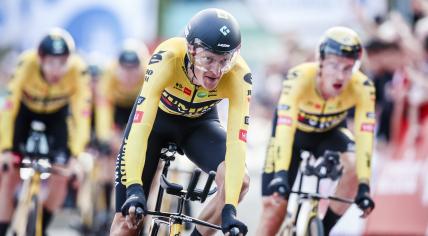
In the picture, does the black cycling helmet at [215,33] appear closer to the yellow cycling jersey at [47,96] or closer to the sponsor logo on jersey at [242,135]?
the sponsor logo on jersey at [242,135]

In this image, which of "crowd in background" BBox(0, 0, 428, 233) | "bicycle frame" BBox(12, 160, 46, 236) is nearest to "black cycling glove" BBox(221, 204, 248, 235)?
"bicycle frame" BBox(12, 160, 46, 236)

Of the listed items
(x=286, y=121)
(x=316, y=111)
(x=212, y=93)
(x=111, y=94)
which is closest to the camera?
(x=212, y=93)

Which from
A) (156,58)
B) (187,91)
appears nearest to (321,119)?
(187,91)

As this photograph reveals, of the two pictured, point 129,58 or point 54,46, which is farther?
point 129,58

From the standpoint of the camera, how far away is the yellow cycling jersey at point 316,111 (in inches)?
371

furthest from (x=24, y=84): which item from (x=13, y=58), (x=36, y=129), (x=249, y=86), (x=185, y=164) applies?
(x=13, y=58)

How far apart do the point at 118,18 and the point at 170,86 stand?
15.3 m

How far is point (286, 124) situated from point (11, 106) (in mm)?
3184

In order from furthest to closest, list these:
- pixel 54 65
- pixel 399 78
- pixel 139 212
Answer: pixel 399 78 < pixel 54 65 < pixel 139 212

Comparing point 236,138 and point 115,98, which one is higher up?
point 115,98

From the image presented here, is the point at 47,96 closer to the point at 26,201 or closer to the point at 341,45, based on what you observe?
the point at 26,201

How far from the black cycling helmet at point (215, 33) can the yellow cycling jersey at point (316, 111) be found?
2.14 metres

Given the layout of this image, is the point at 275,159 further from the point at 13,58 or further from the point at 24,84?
the point at 13,58

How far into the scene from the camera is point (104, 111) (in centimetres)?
1393
